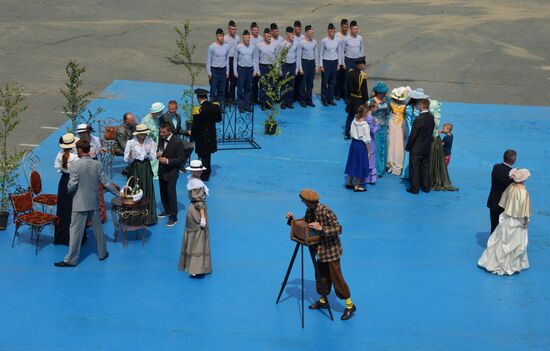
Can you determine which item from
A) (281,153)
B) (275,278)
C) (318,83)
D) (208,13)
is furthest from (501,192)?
(208,13)

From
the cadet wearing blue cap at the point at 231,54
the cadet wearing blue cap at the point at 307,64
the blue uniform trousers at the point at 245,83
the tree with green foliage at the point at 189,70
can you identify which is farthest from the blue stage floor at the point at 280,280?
the cadet wearing blue cap at the point at 307,64

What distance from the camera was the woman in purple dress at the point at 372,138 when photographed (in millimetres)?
16047

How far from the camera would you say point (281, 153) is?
17.9 m

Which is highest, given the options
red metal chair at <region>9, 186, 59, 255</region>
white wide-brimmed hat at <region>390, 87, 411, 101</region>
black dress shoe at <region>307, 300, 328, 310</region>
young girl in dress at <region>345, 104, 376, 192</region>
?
white wide-brimmed hat at <region>390, 87, 411, 101</region>

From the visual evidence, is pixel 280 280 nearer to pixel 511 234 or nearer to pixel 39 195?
pixel 511 234

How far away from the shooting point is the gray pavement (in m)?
23.0

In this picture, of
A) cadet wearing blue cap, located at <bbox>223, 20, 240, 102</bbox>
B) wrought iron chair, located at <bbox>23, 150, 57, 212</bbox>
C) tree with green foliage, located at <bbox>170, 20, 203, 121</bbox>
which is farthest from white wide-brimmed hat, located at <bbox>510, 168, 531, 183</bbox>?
cadet wearing blue cap, located at <bbox>223, 20, 240, 102</bbox>

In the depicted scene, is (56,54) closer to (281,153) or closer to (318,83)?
(318,83)

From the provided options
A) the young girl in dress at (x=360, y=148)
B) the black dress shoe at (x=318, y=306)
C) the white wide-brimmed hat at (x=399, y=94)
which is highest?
the white wide-brimmed hat at (x=399, y=94)

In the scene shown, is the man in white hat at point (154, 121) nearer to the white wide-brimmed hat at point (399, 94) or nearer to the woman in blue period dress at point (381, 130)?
the woman in blue period dress at point (381, 130)

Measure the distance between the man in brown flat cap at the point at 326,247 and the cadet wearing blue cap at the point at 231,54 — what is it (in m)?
9.78

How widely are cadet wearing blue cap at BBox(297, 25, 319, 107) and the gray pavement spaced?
313cm

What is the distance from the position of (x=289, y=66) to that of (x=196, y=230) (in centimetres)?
957

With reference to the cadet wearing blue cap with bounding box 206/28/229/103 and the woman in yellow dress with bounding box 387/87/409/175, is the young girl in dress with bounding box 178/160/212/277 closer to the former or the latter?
the woman in yellow dress with bounding box 387/87/409/175
